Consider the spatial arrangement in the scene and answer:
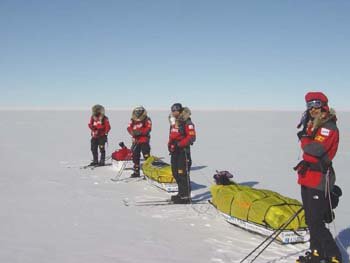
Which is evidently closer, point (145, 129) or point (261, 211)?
point (261, 211)

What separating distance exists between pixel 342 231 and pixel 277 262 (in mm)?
2108

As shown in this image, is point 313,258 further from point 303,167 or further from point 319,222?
point 303,167

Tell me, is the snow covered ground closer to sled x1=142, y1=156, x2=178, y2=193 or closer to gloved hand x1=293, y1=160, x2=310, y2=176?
sled x1=142, y1=156, x2=178, y2=193

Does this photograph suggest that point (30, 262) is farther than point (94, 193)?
No

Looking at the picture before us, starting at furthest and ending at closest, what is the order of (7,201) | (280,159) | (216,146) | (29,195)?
(216,146), (280,159), (29,195), (7,201)

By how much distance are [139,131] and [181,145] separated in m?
2.80

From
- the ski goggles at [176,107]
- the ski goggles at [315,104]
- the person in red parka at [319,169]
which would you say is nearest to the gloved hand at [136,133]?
the ski goggles at [176,107]

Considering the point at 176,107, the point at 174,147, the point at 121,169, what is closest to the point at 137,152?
the point at 121,169

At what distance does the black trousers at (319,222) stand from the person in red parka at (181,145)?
304cm

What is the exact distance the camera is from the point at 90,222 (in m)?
5.54

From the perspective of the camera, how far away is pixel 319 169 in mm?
3727

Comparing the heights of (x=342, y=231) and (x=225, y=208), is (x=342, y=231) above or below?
below

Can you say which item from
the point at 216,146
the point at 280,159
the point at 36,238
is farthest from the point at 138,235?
the point at 216,146

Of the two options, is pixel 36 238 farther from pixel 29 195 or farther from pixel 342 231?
pixel 342 231
